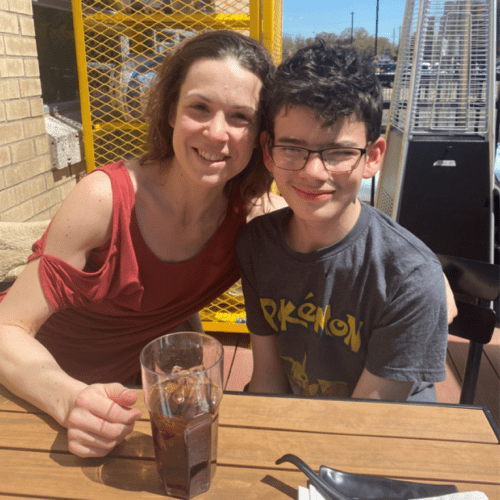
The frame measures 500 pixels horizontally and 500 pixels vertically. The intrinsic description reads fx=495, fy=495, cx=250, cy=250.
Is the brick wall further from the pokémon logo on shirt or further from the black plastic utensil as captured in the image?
the black plastic utensil

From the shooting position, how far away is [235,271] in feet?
5.32

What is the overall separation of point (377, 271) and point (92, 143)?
2163 millimetres

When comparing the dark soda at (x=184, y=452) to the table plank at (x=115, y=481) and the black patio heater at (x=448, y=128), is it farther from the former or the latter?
the black patio heater at (x=448, y=128)

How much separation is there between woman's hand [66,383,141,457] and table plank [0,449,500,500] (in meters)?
0.02

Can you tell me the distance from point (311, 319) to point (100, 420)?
0.63 metres

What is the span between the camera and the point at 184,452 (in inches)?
29.0

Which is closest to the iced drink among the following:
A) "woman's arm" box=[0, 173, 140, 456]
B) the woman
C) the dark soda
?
the dark soda

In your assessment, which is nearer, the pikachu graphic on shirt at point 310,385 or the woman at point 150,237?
the woman at point 150,237

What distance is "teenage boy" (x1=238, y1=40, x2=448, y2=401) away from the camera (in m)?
1.16

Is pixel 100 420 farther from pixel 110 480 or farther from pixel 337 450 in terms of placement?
pixel 337 450

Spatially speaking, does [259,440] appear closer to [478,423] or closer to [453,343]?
[478,423]

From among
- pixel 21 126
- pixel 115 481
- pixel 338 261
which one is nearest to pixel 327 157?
pixel 338 261

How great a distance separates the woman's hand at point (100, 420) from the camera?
2.66 ft

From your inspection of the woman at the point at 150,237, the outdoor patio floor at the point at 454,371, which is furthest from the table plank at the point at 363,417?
the outdoor patio floor at the point at 454,371
